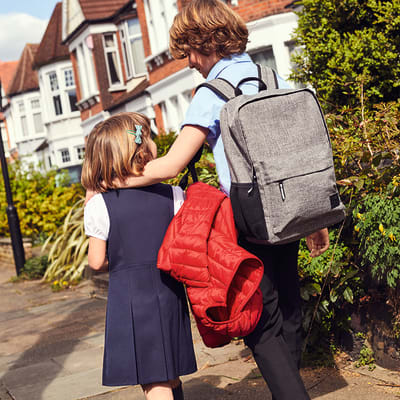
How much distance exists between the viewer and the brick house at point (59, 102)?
1309 inches

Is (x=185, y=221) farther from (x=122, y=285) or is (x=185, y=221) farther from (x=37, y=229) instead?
(x=37, y=229)

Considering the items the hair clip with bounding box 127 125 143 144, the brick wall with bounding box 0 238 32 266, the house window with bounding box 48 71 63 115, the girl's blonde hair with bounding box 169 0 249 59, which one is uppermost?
the house window with bounding box 48 71 63 115

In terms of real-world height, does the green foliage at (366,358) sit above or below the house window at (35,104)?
below

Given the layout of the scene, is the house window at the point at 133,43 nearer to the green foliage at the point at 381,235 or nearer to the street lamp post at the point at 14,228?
the street lamp post at the point at 14,228

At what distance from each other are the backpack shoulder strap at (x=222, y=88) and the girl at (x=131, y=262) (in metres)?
0.39

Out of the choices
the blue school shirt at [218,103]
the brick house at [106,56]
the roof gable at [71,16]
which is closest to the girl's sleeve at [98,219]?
the blue school shirt at [218,103]

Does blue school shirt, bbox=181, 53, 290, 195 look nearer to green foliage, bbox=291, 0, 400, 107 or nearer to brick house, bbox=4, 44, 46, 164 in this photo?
green foliage, bbox=291, 0, 400, 107

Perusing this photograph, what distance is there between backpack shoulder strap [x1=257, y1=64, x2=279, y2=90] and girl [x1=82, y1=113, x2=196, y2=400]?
1.88 feet

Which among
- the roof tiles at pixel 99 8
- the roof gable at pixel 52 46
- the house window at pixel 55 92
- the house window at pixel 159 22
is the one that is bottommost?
the house window at pixel 159 22

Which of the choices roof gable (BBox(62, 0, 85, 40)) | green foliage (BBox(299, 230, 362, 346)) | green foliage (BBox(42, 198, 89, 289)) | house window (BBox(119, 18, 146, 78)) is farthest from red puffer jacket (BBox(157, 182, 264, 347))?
roof gable (BBox(62, 0, 85, 40))

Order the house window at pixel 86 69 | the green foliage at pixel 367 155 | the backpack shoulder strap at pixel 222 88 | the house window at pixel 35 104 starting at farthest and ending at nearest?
the house window at pixel 35 104, the house window at pixel 86 69, the green foliage at pixel 367 155, the backpack shoulder strap at pixel 222 88

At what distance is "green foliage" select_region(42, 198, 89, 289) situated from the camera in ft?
31.0

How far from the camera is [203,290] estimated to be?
2.41 m

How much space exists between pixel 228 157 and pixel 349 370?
212 cm
